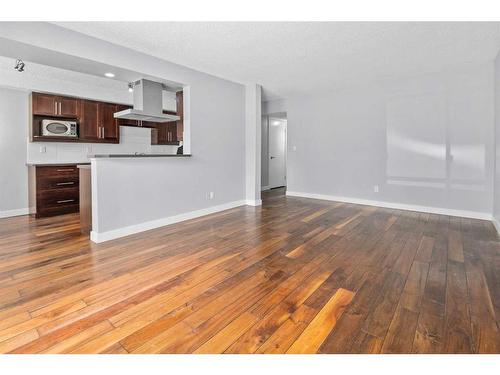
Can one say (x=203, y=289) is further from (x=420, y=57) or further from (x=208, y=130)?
(x=420, y=57)

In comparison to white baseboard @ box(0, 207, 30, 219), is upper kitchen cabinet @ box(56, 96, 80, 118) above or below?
above

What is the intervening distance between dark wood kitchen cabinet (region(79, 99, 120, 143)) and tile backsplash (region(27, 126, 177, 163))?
9.2 inches

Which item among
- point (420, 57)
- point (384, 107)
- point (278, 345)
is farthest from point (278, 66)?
point (278, 345)

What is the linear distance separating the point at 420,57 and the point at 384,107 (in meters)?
1.42

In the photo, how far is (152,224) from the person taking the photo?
3.81 meters

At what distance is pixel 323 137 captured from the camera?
606 centimetres

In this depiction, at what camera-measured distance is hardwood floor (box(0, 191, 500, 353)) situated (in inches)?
58.1

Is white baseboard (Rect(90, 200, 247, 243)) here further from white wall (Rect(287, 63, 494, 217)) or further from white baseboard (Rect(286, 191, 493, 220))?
white wall (Rect(287, 63, 494, 217))

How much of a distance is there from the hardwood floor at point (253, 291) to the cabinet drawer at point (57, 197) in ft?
3.68

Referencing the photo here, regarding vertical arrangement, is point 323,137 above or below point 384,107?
below

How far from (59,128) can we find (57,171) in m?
0.76

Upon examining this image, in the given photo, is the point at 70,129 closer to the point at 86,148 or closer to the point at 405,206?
the point at 86,148

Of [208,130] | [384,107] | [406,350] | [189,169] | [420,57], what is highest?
[420,57]

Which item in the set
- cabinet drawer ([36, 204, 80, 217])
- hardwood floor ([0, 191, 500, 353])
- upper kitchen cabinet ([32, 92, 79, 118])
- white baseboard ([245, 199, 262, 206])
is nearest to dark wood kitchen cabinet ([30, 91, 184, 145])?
upper kitchen cabinet ([32, 92, 79, 118])
